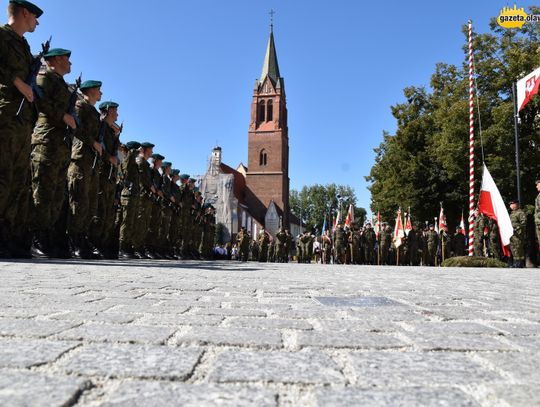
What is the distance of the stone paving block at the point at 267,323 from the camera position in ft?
6.72

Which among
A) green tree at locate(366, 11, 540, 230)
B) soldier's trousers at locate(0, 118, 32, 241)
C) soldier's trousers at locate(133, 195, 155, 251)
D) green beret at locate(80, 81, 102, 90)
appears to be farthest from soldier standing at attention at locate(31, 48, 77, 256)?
green tree at locate(366, 11, 540, 230)

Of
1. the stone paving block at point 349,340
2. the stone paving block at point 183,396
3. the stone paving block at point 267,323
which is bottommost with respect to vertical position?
the stone paving block at point 183,396

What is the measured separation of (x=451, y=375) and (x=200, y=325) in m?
1.07

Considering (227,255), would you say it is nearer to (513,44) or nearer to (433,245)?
(433,245)

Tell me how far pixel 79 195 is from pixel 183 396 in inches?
299

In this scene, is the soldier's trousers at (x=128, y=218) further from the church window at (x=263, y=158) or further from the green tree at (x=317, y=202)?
the green tree at (x=317, y=202)

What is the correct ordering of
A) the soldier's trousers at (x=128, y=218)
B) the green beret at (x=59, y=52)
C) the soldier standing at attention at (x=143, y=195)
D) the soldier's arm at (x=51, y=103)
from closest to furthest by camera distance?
the soldier's arm at (x=51, y=103) → the green beret at (x=59, y=52) → the soldier's trousers at (x=128, y=218) → the soldier standing at attention at (x=143, y=195)

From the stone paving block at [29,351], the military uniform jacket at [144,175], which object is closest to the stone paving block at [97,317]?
the stone paving block at [29,351]

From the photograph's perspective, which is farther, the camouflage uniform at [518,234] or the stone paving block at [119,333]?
the camouflage uniform at [518,234]

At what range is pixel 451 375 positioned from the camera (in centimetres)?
128

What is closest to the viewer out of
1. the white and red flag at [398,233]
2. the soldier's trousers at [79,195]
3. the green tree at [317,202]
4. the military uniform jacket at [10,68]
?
the military uniform jacket at [10,68]

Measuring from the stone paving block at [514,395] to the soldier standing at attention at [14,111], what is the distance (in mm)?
6118

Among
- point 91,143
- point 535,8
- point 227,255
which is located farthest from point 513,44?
point 91,143

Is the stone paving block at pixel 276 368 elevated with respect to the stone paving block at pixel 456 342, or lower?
lower
